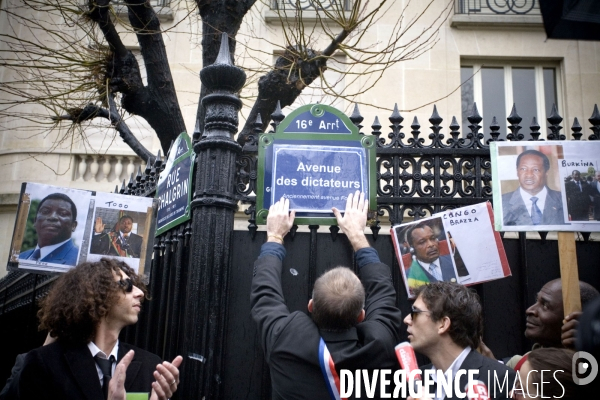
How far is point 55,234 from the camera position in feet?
15.1

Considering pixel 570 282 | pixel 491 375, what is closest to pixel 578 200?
pixel 570 282

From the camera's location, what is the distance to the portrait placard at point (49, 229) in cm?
455

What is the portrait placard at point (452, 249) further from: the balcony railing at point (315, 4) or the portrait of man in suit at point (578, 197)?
the balcony railing at point (315, 4)

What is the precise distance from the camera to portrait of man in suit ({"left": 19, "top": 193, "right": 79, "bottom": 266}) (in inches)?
180

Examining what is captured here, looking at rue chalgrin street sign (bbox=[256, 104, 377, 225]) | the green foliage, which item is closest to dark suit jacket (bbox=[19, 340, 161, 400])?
rue chalgrin street sign (bbox=[256, 104, 377, 225])

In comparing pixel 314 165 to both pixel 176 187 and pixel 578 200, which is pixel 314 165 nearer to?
pixel 176 187

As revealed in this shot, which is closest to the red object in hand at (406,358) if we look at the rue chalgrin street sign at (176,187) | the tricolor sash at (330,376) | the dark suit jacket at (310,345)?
the dark suit jacket at (310,345)

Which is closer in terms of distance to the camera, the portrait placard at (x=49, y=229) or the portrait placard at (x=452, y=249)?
the portrait placard at (x=452, y=249)

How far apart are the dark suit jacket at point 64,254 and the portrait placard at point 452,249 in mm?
2396

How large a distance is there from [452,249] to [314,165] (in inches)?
42.2

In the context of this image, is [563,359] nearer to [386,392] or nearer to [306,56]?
[386,392]

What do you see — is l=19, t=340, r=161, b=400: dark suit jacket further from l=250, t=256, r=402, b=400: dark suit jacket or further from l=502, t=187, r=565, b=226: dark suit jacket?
l=502, t=187, r=565, b=226: dark suit jacket

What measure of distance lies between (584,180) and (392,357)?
6.28 feet

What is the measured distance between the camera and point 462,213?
159 inches
